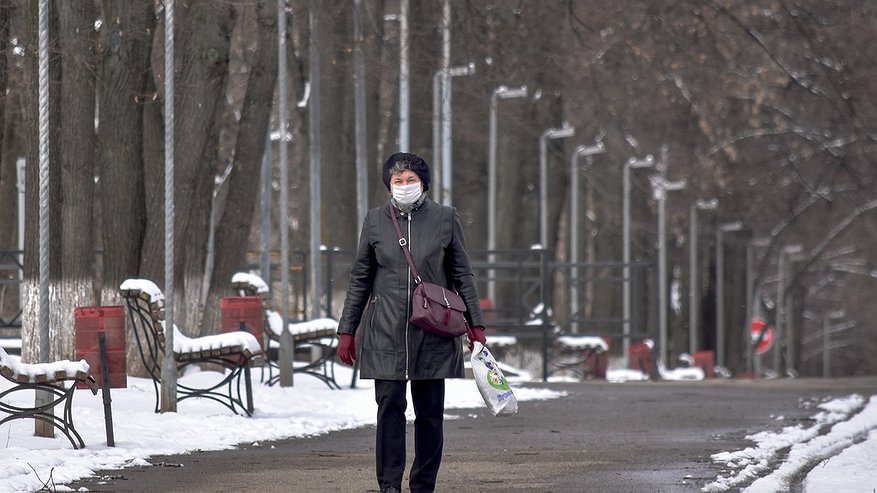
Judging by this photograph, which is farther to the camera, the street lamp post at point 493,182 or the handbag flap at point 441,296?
the street lamp post at point 493,182

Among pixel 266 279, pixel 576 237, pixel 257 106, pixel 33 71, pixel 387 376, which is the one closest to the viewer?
pixel 387 376

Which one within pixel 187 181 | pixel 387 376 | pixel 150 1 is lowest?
pixel 387 376

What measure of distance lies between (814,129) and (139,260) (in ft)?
68.2

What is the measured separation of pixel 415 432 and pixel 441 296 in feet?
2.25

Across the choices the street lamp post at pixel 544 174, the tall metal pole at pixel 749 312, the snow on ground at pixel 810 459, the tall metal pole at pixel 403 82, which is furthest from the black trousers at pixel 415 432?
the tall metal pole at pixel 749 312

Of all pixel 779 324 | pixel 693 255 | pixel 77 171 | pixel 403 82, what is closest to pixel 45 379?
pixel 77 171

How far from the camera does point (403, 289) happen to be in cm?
911

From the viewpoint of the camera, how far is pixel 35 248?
14.0m

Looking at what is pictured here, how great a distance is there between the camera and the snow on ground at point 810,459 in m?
9.98

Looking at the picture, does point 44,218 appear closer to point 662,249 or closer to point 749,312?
point 662,249

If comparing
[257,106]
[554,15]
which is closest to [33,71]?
[257,106]

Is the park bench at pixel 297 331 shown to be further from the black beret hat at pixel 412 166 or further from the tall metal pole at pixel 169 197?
the black beret hat at pixel 412 166

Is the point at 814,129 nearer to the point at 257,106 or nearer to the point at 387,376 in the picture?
the point at 257,106

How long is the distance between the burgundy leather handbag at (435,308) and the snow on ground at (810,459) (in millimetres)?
1759
